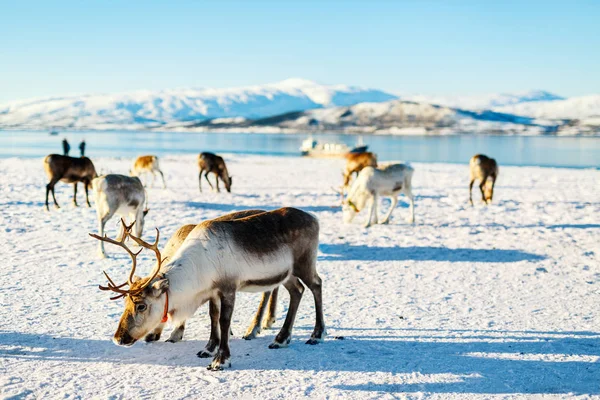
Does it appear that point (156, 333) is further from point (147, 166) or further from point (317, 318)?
point (147, 166)

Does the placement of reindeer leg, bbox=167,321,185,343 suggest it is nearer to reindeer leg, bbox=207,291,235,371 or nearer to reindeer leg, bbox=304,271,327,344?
reindeer leg, bbox=207,291,235,371

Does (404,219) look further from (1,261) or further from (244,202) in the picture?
(1,261)

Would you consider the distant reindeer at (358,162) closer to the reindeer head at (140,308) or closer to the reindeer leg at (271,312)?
the reindeer leg at (271,312)

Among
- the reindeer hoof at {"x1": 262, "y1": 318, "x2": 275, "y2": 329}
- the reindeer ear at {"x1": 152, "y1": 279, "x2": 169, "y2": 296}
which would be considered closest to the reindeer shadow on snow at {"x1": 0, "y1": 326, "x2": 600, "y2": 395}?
the reindeer hoof at {"x1": 262, "y1": 318, "x2": 275, "y2": 329}

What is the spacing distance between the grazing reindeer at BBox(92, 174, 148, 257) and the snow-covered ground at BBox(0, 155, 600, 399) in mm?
747

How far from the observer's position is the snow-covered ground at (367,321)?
520 centimetres

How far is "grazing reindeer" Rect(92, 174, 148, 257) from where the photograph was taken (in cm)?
1020

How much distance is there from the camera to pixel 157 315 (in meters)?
5.07

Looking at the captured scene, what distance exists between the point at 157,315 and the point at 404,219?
10805 millimetres

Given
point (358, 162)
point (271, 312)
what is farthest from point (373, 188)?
point (271, 312)

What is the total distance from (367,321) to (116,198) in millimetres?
5587

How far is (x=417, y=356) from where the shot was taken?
19.4 ft

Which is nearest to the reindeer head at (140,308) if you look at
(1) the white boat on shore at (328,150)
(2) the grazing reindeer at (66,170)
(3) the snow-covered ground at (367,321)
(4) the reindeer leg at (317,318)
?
(3) the snow-covered ground at (367,321)

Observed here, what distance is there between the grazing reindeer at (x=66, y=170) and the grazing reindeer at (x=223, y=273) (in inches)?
420
